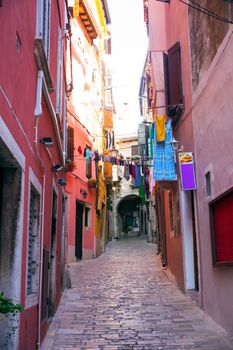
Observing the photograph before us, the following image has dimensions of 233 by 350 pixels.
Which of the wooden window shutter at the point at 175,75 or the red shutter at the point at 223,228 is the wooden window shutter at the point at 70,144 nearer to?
the wooden window shutter at the point at 175,75

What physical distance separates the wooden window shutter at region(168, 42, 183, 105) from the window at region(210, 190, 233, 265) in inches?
165

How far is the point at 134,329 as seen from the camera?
7.84 meters

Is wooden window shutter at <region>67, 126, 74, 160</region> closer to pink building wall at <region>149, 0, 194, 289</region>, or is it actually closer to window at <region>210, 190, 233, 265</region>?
pink building wall at <region>149, 0, 194, 289</region>

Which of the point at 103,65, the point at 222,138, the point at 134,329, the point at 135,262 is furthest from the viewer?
the point at 103,65

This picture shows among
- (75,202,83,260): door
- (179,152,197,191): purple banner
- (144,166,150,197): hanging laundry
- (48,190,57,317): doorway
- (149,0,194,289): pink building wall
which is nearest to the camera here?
(48,190,57,317): doorway

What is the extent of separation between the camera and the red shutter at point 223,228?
6.90m

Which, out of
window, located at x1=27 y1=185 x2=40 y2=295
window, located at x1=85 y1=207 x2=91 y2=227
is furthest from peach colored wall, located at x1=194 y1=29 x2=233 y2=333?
window, located at x1=85 y1=207 x2=91 y2=227

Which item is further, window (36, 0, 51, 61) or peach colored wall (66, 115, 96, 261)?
peach colored wall (66, 115, 96, 261)

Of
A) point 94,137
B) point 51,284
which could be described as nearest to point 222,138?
point 51,284

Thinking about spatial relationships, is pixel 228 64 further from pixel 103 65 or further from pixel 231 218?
pixel 103 65

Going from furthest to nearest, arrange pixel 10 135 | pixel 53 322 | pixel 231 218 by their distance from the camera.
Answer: pixel 53 322
pixel 231 218
pixel 10 135

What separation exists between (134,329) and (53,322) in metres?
1.59

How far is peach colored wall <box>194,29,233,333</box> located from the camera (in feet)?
22.8

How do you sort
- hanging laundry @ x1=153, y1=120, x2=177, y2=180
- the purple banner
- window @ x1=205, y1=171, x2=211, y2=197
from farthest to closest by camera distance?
hanging laundry @ x1=153, y1=120, x2=177, y2=180 → the purple banner → window @ x1=205, y1=171, x2=211, y2=197
